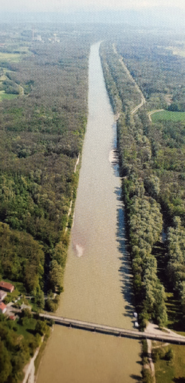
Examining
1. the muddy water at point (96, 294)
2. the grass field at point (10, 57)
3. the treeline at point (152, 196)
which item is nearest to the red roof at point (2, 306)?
the muddy water at point (96, 294)

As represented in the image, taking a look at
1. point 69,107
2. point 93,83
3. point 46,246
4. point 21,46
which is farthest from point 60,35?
point 46,246

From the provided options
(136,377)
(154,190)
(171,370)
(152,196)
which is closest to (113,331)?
(136,377)

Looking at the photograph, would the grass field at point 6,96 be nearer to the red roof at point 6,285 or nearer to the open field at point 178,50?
the red roof at point 6,285

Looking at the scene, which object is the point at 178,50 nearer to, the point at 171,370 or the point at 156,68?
the point at 156,68

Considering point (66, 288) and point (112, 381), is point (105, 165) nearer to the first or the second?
point (66, 288)

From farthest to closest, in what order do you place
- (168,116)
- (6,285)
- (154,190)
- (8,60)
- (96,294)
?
(8,60) → (168,116) → (154,190) → (96,294) → (6,285)

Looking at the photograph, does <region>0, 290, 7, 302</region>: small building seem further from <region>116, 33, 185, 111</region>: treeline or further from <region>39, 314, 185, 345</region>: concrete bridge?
<region>116, 33, 185, 111</region>: treeline
